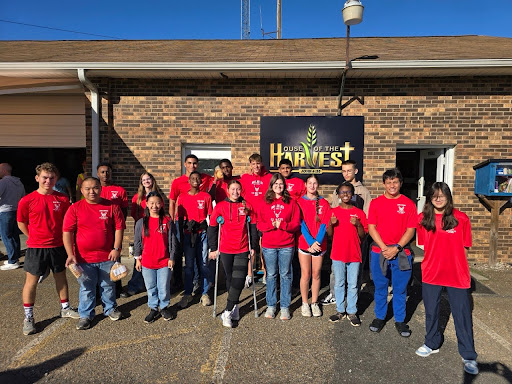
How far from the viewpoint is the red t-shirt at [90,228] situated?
3.57 meters

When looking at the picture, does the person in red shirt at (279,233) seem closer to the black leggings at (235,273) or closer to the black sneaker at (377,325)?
the black leggings at (235,273)

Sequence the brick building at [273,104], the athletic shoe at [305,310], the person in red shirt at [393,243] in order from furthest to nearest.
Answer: the brick building at [273,104], the athletic shoe at [305,310], the person in red shirt at [393,243]

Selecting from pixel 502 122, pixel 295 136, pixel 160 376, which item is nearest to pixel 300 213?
pixel 160 376

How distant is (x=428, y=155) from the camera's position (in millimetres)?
6898

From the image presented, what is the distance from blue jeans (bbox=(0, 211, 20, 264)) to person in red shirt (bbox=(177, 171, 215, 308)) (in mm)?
3580

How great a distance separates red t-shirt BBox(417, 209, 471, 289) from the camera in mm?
2992

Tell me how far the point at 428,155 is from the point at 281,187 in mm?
4634

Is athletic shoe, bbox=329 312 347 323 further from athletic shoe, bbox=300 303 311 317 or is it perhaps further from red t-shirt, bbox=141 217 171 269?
red t-shirt, bbox=141 217 171 269

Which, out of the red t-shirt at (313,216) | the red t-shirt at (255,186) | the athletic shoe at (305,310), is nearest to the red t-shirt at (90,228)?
the red t-shirt at (255,186)

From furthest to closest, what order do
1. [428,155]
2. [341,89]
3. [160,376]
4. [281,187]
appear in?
1. [428,155]
2. [341,89]
3. [281,187]
4. [160,376]

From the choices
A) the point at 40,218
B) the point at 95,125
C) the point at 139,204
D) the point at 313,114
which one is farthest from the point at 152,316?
the point at 313,114

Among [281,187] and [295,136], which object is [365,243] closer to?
[281,187]

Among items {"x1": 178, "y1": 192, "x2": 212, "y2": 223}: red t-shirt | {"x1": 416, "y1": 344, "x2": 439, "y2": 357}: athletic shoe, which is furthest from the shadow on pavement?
{"x1": 416, "y1": 344, "x2": 439, "y2": 357}: athletic shoe

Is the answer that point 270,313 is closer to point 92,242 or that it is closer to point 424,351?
point 424,351
